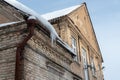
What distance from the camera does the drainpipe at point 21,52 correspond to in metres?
7.39

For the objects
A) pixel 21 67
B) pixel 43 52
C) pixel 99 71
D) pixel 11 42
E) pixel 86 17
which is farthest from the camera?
pixel 99 71

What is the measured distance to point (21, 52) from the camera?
7.68m

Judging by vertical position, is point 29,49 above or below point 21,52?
above

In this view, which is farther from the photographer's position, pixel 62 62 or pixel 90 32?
pixel 90 32

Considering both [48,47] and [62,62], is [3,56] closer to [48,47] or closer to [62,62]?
[48,47]

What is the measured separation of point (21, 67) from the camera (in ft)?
24.7

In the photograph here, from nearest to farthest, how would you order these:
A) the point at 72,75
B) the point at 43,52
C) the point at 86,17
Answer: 1. the point at 43,52
2. the point at 72,75
3. the point at 86,17

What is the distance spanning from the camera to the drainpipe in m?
7.39

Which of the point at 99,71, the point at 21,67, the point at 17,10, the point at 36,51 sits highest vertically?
the point at 99,71

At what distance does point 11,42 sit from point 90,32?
11494 mm

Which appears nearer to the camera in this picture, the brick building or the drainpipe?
the drainpipe

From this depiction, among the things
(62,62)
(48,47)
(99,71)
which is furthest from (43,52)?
(99,71)

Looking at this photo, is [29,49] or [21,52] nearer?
[21,52]

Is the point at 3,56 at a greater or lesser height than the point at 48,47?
lesser
